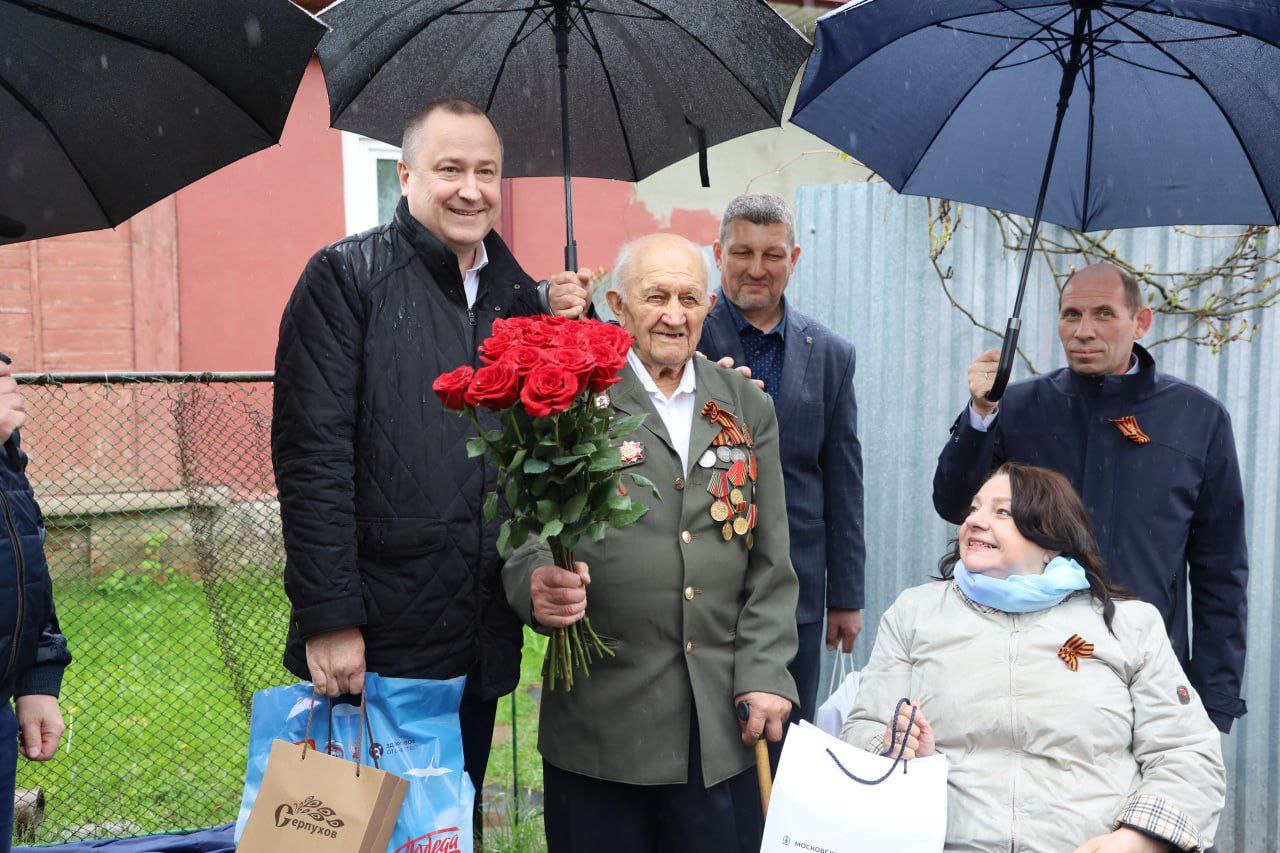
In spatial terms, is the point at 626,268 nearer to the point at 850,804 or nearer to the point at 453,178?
the point at 453,178

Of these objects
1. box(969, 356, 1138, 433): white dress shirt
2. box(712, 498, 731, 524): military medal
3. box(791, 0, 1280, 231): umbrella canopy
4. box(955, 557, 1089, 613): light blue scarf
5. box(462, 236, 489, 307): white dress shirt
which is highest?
box(791, 0, 1280, 231): umbrella canopy

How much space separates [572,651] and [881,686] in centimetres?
85

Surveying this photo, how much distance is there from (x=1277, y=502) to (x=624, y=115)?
3045 mm

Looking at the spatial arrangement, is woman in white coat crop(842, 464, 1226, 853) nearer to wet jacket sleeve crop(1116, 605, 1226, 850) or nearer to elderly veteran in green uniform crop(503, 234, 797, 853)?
wet jacket sleeve crop(1116, 605, 1226, 850)

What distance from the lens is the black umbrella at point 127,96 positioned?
8.05 feet

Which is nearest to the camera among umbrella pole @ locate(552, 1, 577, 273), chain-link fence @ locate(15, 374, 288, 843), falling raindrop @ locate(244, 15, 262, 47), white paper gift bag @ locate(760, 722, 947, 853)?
white paper gift bag @ locate(760, 722, 947, 853)

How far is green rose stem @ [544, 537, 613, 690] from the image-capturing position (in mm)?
2615

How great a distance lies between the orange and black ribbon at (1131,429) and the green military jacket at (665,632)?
4.25ft

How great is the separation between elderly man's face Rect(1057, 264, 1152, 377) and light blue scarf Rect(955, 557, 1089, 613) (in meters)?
0.82

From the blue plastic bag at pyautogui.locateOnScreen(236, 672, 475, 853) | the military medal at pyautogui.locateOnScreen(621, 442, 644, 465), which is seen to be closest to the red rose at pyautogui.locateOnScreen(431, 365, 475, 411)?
the military medal at pyautogui.locateOnScreen(621, 442, 644, 465)

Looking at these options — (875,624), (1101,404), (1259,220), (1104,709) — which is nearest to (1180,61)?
(1259,220)

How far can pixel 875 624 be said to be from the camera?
525cm

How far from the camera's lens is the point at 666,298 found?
2781 mm

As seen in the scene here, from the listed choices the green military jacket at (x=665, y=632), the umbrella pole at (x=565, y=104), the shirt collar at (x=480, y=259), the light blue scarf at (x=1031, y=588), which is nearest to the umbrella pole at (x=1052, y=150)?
the light blue scarf at (x=1031, y=588)
